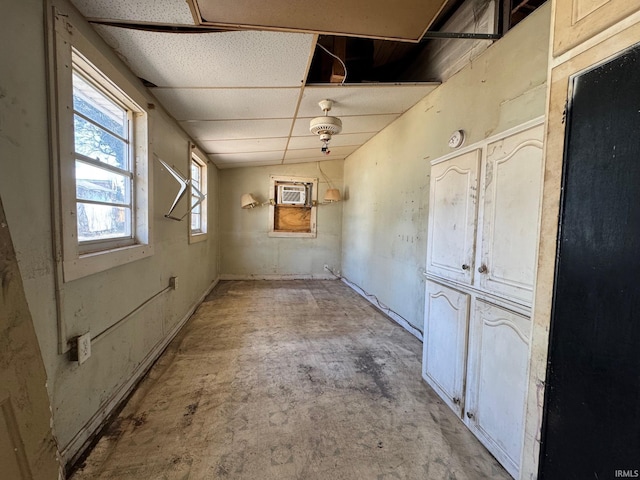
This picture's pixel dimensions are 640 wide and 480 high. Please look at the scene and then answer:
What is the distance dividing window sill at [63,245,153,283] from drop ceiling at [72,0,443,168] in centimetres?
121

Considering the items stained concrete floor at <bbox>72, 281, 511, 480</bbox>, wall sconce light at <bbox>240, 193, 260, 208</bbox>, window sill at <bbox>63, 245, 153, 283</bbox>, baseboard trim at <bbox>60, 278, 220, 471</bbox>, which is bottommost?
stained concrete floor at <bbox>72, 281, 511, 480</bbox>

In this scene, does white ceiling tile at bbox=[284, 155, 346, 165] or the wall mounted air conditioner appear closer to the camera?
white ceiling tile at bbox=[284, 155, 346, 165]

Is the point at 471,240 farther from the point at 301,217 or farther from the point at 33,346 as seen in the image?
the point at 301,217

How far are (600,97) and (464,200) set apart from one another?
43.0 inches

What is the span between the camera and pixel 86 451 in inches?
56.2

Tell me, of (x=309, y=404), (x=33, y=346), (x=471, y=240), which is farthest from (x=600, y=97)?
(x=309, y=404)

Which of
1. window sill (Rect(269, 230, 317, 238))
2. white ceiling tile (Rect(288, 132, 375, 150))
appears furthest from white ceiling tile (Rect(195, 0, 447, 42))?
window sill (Rect(269, 230, 317, 238))

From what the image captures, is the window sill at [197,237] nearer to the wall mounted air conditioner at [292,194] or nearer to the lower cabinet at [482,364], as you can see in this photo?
the wall mounted air conditioner at [292,194]

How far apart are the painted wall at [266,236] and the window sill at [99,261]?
3.60m

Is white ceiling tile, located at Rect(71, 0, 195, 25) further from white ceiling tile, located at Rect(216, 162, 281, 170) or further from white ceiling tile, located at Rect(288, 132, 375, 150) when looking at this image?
white ceiling tile, located at Rect(216, 162, 281, 170)

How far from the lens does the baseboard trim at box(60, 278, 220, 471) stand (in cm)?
136

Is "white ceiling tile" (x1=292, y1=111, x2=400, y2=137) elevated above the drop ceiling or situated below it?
above

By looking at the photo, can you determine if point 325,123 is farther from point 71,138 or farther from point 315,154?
point 315,154

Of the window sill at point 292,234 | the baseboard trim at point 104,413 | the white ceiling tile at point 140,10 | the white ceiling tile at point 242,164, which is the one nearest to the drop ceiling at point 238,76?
the white ceiling tile at point 140,10
